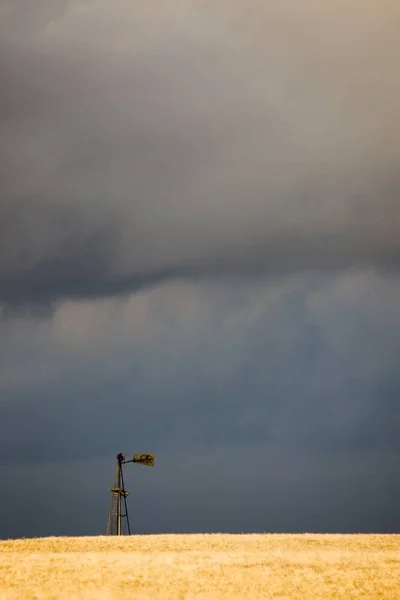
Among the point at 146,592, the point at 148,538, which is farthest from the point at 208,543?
the point at 146,592

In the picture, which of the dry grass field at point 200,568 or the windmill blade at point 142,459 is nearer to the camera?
the dry grass field at point 200,568

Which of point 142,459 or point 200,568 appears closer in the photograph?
point 200,568

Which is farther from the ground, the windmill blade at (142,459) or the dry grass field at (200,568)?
the windmill blade at (142,459)

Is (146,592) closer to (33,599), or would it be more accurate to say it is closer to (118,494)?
(33,599)

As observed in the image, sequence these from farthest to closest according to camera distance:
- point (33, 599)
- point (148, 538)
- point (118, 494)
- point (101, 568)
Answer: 1. point (118, 494)
2. point (148, 538)
3. point (101, 568)
4. point (33, 599)

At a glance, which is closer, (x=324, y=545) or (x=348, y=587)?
(x=348, y=587)

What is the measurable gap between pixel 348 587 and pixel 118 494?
48.2m

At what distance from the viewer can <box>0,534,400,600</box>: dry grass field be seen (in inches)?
1634

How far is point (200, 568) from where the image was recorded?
47.3 m

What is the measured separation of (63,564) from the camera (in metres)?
49.2

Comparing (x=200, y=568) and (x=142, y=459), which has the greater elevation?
(x=142, y=459)

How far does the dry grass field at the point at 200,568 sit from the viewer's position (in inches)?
1634

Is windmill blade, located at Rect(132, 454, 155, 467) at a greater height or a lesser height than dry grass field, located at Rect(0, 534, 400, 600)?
greater

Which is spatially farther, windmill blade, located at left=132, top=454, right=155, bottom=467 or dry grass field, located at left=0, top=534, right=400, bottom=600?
windmill blade, located at left=132, top=454, right=155, bottom=467
